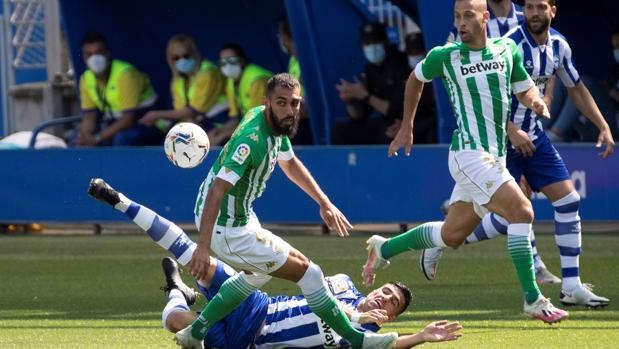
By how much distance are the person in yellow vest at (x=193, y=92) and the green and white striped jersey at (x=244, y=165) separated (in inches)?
364

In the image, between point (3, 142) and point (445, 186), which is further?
point (3, 142)

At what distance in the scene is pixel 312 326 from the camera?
7492mm

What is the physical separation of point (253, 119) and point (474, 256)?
19.5ft

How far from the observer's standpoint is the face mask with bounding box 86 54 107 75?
682 inches

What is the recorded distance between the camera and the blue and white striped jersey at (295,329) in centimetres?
748

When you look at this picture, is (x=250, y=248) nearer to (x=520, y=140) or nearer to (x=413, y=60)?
(x=520, y=140)

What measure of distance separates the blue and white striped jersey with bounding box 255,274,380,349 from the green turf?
2.05ft

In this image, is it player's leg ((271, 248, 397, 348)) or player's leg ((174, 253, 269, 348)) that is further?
player's leg ((174, 253, 269, 348))

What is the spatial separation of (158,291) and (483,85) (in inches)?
131

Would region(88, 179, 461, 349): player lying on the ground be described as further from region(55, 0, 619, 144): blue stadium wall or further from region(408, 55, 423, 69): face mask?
region(408, 55, 423, 69): face mask

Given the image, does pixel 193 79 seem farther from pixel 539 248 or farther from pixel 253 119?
pixel 253 119

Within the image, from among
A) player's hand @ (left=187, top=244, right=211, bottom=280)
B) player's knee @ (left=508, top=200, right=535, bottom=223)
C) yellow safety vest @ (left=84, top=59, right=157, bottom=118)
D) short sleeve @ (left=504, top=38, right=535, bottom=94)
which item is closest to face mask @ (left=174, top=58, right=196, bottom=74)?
yellow safety vest @ (left=84, top=59, right=157, bottom=118)

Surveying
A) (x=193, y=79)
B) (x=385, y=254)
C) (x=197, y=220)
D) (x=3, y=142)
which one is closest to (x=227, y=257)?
(x=197, y=220)

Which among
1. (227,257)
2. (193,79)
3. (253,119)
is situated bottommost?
(193,79)
